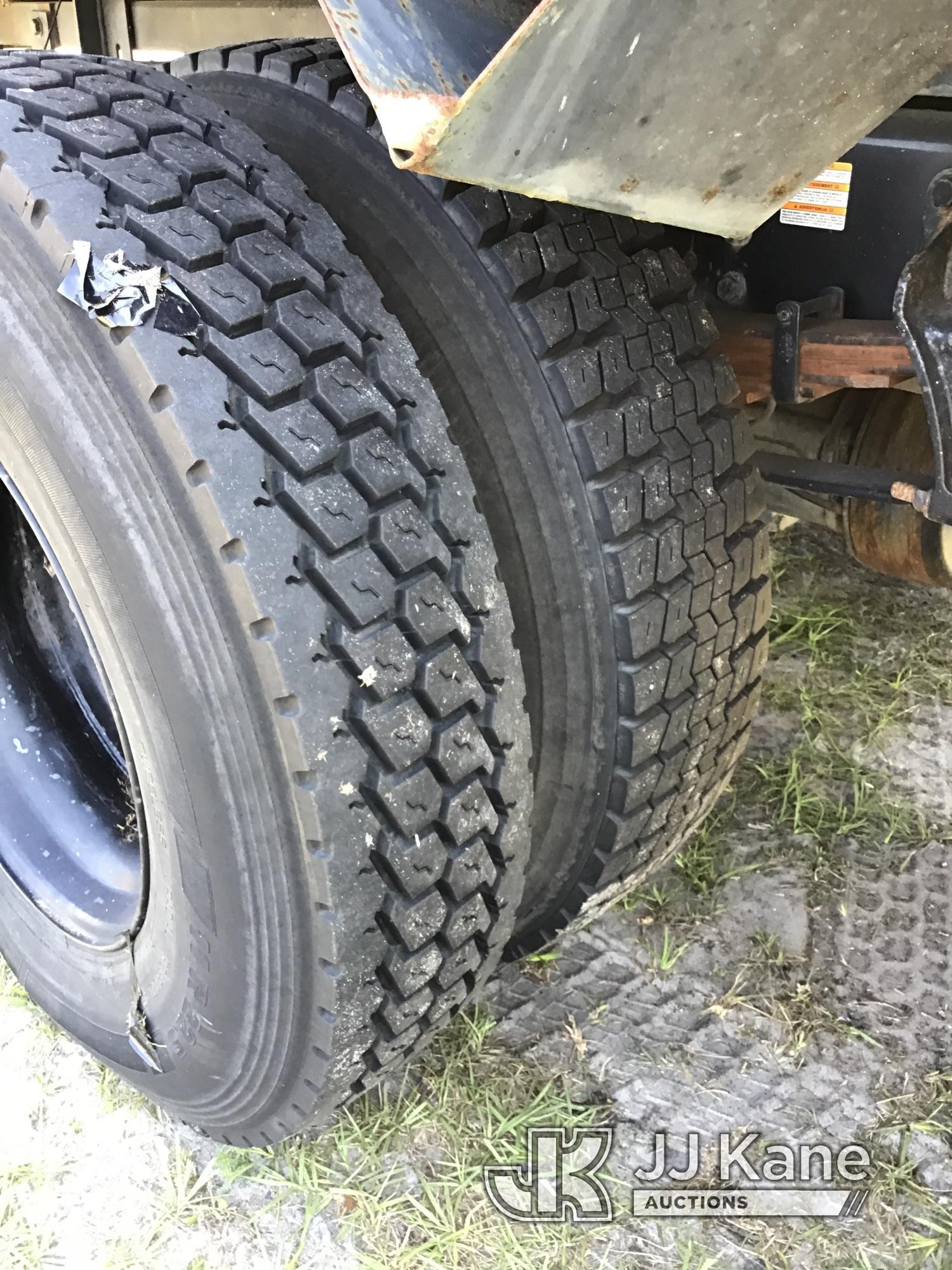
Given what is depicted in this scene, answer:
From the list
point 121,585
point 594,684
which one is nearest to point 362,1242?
point 594,684

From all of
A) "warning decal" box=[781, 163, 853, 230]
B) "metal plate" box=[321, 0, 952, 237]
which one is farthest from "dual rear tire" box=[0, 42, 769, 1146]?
"metal plate" box=[321, 0, 952, 237]

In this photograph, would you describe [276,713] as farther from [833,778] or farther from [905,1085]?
[833,778]

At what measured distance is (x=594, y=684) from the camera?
1696mm

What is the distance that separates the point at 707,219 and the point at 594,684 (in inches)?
28.6

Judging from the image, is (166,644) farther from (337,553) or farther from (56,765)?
(56,765)

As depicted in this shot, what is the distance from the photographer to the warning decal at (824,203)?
166cm

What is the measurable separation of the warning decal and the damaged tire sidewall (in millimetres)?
1060

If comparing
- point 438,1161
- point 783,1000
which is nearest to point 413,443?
point 438,1161

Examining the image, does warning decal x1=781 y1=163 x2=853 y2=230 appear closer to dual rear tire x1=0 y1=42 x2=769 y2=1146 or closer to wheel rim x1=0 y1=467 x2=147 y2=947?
dual rear tire x1=0 y1=42 x2=769 y2=1146

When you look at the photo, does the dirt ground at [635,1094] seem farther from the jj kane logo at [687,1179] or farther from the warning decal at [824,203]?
the warning decal at [824,203]

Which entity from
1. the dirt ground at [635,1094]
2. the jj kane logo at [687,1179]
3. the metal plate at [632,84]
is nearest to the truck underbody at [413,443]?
the metal plate at [632,84]

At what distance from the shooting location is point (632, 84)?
1012 mm

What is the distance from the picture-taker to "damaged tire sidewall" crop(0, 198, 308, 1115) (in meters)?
1.24

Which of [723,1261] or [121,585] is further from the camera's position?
[723,1261]
